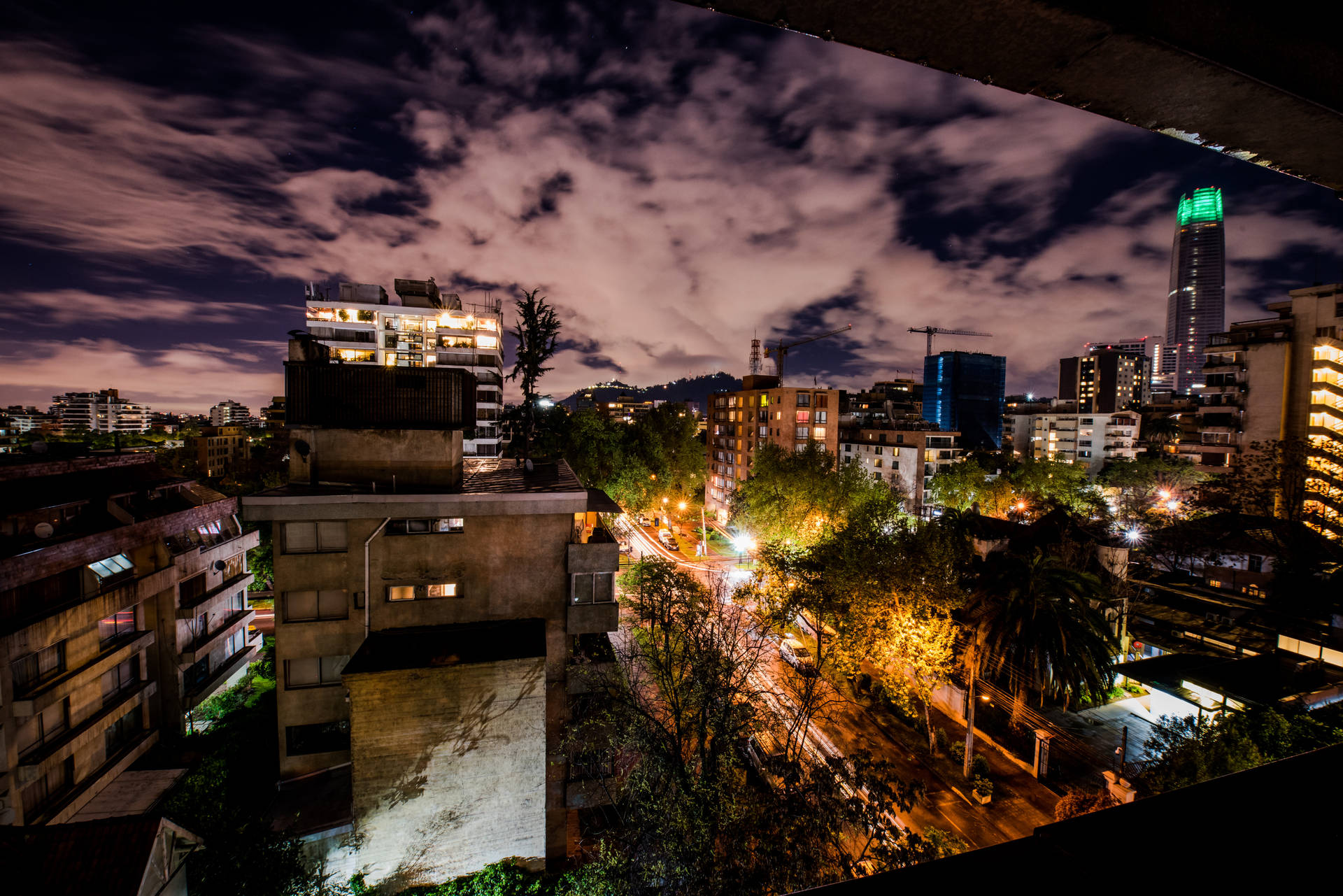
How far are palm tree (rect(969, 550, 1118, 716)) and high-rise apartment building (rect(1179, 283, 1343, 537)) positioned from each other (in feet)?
102

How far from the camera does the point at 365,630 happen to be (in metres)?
14.2

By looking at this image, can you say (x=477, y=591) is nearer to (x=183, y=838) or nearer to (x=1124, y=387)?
(x=183, y=838)

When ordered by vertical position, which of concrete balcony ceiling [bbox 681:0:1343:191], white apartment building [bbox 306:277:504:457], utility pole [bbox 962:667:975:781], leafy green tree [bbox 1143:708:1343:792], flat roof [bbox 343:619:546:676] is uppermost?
white apartment building [bbox 306:277:504:457]

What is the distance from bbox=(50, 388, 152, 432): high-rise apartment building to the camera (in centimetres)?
13662

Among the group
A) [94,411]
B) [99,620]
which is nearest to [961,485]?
[99,620]

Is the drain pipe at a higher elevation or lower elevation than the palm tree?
higher

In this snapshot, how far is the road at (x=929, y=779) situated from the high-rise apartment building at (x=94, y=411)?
18930 cm

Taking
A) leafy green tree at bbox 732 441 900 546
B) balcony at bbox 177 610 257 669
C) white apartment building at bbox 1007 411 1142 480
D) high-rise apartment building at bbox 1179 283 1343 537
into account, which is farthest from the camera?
white apartment building at bbox 1007 411 1142 480

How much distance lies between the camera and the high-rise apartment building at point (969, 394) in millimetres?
144625

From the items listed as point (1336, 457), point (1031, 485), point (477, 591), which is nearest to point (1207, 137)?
point (477, 591)

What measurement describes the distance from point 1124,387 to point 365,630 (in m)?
185

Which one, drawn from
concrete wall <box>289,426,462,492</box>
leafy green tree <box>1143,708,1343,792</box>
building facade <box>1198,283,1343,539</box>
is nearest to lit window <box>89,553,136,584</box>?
concrete wall <box>289,426,462,492</box>

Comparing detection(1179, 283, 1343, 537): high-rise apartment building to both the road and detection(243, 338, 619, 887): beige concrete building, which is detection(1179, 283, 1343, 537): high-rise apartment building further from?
detection(243, 338, 619, 887): beige concrete building

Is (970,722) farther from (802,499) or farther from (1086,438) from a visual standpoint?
(1086,438)
